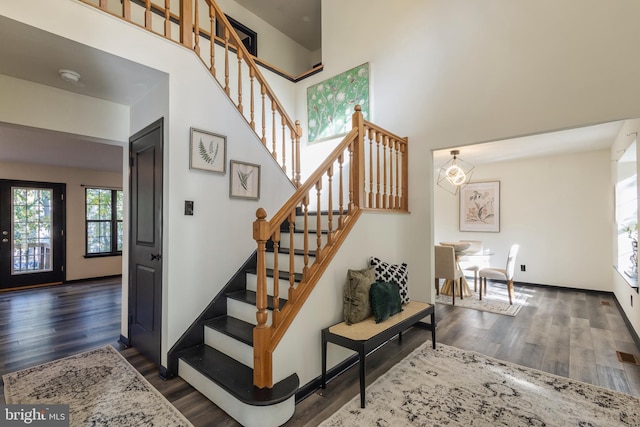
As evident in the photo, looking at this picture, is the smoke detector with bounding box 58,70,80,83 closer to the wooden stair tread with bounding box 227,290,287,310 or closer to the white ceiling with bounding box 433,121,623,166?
the wooden stair tread with bounding box 227,290,287,310

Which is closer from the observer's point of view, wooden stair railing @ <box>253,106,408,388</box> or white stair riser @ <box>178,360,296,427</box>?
white stair riser @ <box>178,360,296,427</box>

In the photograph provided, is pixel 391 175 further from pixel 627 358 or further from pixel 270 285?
pixel 627 358

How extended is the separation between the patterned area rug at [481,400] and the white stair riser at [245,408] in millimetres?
284

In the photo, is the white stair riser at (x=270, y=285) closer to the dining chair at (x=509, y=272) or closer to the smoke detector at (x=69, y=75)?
the smoke detector at (x=69, y=75)

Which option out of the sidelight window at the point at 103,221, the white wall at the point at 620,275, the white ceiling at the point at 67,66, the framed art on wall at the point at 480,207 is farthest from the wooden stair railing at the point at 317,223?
the sidelight window at the point at 103,221

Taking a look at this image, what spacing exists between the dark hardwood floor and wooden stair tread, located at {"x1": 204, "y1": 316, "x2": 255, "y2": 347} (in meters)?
0.46

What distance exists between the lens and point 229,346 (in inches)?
93.0

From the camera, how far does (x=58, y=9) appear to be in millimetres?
1934

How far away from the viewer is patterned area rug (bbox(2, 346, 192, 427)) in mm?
1935

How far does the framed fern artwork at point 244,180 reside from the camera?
2.94 m

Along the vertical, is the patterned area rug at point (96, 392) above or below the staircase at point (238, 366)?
below

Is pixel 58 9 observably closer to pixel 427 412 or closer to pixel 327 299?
pixel 327 299

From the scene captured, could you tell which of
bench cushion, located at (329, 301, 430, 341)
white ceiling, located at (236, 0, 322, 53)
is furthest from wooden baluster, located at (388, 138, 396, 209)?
white ceiling, located at (236, 0, 322, 53)

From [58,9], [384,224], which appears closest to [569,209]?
[384,224]
